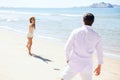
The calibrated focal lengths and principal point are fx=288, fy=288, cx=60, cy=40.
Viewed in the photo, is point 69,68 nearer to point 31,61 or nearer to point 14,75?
point 14,75

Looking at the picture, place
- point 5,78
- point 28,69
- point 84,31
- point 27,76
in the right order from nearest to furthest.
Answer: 1. point 84,31
2. point 5,78
3. point 27,76
4. point 28,69

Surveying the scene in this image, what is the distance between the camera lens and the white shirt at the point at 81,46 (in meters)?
4.12

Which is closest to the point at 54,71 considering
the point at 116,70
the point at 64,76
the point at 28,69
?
the point at 28,69

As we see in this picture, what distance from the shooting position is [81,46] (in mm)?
4152

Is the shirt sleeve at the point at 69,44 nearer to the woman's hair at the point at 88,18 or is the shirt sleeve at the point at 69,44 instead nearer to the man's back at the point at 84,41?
the man's back at the point at 84,41

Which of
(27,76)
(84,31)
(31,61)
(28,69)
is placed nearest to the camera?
(84,31)

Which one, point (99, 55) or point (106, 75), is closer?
point (99, 55)

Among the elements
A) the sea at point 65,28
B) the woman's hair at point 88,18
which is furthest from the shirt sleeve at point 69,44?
the sea at point 65,28

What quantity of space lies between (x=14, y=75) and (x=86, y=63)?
3.21 metres

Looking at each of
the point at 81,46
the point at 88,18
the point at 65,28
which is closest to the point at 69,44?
the point at 81,46

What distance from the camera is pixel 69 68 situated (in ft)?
13.8

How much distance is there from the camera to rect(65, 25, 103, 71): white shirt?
4.12m

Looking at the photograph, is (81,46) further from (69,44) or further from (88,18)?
(88,18)

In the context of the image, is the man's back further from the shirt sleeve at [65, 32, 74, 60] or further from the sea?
the sea
